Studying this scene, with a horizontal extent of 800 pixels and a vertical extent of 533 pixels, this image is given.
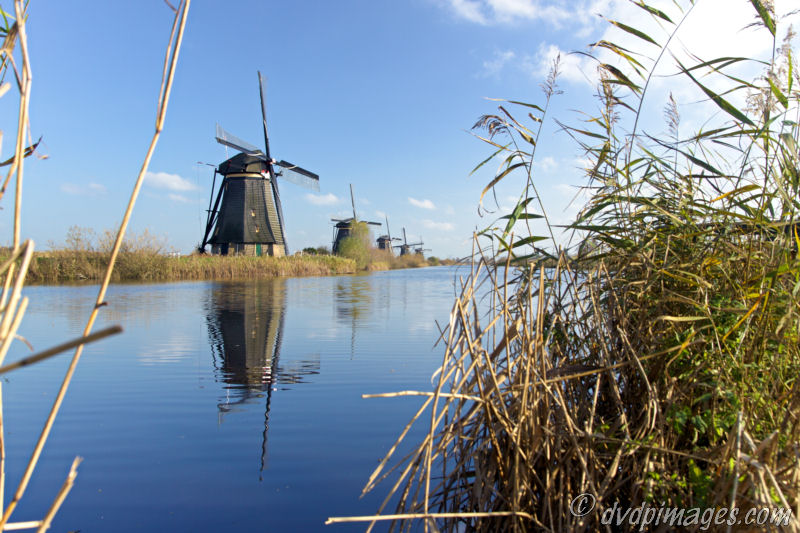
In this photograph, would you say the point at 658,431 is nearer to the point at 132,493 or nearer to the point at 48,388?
the point at 132,493

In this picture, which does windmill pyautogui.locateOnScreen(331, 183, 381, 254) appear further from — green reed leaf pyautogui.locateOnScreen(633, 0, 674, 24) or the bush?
green reed leaf pyautogui.locateOnScreen(633, 0, 674, 24)

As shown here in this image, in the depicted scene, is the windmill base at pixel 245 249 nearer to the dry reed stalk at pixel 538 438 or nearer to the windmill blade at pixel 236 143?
the windmill blade at pixel 236 143

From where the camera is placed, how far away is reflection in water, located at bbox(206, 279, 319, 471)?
171 inches

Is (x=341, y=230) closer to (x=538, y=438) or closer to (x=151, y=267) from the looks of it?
(x=151, y=267)

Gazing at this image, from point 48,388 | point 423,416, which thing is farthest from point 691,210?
point 48,388

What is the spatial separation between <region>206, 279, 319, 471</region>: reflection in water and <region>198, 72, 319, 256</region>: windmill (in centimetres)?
1848

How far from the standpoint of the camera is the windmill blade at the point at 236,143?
2712cm

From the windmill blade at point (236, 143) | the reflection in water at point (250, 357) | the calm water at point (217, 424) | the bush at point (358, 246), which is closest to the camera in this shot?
the calm water at point (217, 424)

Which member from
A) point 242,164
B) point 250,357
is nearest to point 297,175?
point 242,164

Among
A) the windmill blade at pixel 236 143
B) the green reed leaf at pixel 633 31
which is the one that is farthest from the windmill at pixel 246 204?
the green reed leaf at pixel 633 31

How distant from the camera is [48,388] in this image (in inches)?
183

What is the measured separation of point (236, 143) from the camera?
28031mm

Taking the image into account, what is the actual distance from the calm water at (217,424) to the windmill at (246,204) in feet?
68.2

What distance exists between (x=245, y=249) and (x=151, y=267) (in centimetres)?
698
